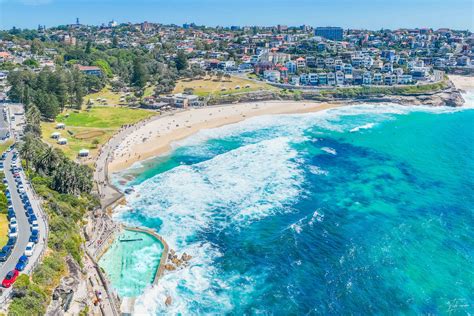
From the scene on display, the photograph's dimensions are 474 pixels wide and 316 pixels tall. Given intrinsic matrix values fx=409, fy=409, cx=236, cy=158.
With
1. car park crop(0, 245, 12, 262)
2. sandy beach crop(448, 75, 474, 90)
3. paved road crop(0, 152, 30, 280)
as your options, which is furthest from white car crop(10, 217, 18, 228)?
sandy beach crop(448, 75, 474, 90)

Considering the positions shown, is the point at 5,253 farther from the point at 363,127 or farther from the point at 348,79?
the point at 348,79

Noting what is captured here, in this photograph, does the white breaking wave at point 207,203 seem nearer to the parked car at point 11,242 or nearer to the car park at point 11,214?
the parked car at point 11,242

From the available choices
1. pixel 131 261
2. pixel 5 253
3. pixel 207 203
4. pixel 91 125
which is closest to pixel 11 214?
pixel 5 253

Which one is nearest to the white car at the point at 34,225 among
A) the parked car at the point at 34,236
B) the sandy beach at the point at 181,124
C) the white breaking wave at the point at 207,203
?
the parked car at the point at 34,236

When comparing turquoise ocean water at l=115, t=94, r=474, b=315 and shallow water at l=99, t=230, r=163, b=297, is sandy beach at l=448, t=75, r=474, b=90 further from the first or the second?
shallow water at l=99, t=230, r=163, b=297

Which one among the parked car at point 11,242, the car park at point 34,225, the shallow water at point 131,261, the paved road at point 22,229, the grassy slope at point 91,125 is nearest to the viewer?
the paved road at point 22,229

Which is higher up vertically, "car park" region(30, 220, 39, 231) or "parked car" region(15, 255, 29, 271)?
"car park" region(30, 220, 39, 231)
